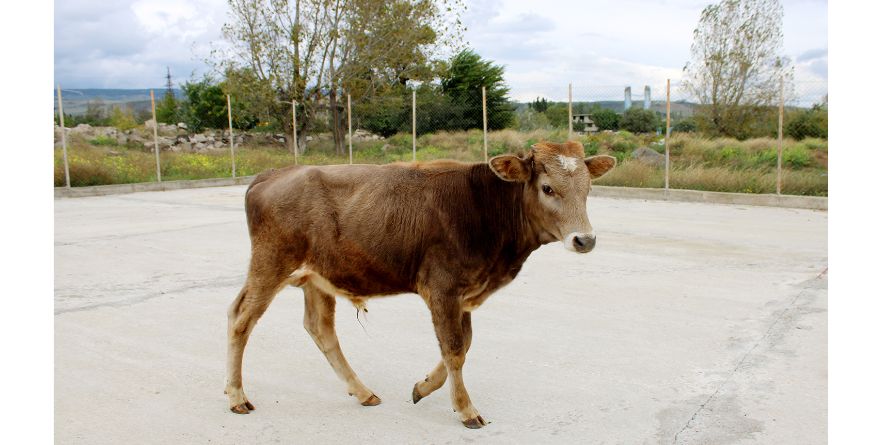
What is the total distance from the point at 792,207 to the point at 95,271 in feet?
38.7

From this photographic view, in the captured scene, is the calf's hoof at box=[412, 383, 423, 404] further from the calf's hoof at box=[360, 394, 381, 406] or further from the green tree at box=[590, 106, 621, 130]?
the green tree at box=[590, 106, 621, 130]

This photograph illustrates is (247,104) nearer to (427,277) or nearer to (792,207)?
(792,207)

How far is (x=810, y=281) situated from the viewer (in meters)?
7.07

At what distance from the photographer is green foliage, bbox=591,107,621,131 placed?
Result: 1957cm

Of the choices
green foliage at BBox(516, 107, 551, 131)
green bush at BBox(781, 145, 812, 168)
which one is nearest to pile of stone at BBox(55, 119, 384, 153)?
green foliage at BBox(516, 107, 551, 131)

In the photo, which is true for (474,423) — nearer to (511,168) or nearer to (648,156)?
(511,168)

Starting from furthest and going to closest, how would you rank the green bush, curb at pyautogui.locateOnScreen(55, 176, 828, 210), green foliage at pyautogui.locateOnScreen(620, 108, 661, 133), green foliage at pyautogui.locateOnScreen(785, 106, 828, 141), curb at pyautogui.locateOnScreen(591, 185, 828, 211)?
green foliage at pyautogui.locateOnScreen(620, 108, 661, 133) < the green bush < green foliage at pyautogui.locateOnScreen(785, 106, 828, 141) < curb at pyautogui.locateOnScreen(55, 176, 828, 210) < curb at pyautogui.locateOnScreen(591, 185, 828, 211)

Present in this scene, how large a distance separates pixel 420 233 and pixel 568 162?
90cm

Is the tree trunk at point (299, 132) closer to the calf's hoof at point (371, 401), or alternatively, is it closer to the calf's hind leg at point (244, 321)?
the calf's hind leg at point (244, 321)

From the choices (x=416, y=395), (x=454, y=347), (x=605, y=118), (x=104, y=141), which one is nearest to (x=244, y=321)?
(x=416, y=395)

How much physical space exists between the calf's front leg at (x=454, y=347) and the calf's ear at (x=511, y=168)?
0.73 metres

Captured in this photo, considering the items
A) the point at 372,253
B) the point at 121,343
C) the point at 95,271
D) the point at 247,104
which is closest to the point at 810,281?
the point at 372,253

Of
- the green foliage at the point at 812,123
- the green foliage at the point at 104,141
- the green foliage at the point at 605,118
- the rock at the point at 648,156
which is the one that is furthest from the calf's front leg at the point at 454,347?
the green foliage at the point at 104,141

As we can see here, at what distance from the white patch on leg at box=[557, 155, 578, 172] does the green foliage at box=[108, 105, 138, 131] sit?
4224 cm
